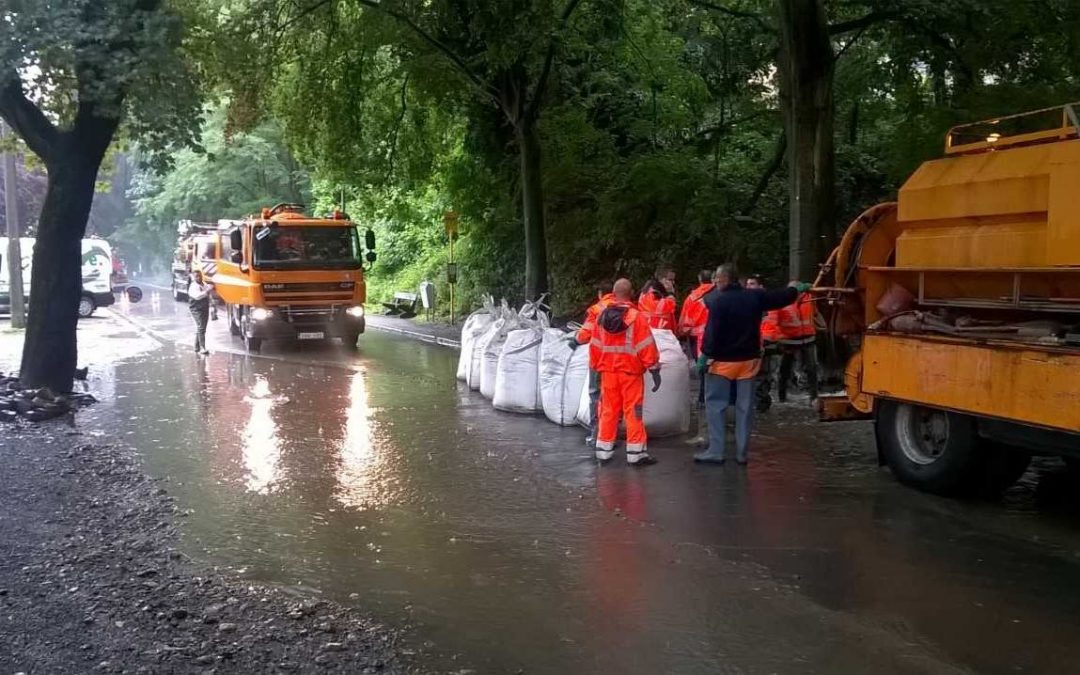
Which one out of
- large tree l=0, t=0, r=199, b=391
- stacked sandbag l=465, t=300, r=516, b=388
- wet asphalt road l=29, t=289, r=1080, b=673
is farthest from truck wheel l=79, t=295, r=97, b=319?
wet asphalt road l=29, t=289, r=1080, b=673

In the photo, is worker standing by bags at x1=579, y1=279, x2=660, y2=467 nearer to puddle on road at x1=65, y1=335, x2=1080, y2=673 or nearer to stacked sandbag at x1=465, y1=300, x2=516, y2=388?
puddle on road at x1=65, y1=335, x2=1080, y2=673

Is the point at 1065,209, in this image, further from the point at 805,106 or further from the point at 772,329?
the point at 805,106

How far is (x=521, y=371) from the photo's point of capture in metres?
11.3

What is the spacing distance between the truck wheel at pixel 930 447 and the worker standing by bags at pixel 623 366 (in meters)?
1.97

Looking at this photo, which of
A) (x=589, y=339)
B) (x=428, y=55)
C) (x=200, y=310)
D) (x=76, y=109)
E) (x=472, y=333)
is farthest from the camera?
(x=428, y=55)

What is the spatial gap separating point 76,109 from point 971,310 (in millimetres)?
11037

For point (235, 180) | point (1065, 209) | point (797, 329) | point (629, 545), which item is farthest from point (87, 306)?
point (1065, 209)

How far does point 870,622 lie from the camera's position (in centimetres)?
493

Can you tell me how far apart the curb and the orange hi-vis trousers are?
11.8 meters

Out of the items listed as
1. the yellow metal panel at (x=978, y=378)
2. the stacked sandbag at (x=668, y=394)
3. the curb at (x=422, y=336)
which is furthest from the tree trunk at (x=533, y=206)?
the yellow metal panel at (x=978, y=378)

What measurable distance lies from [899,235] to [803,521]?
8.85 ft

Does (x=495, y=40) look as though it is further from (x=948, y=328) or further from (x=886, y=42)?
(x=948, y=328)

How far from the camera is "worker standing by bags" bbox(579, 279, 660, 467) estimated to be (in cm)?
842

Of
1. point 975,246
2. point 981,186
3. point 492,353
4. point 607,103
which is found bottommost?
point 492,353
